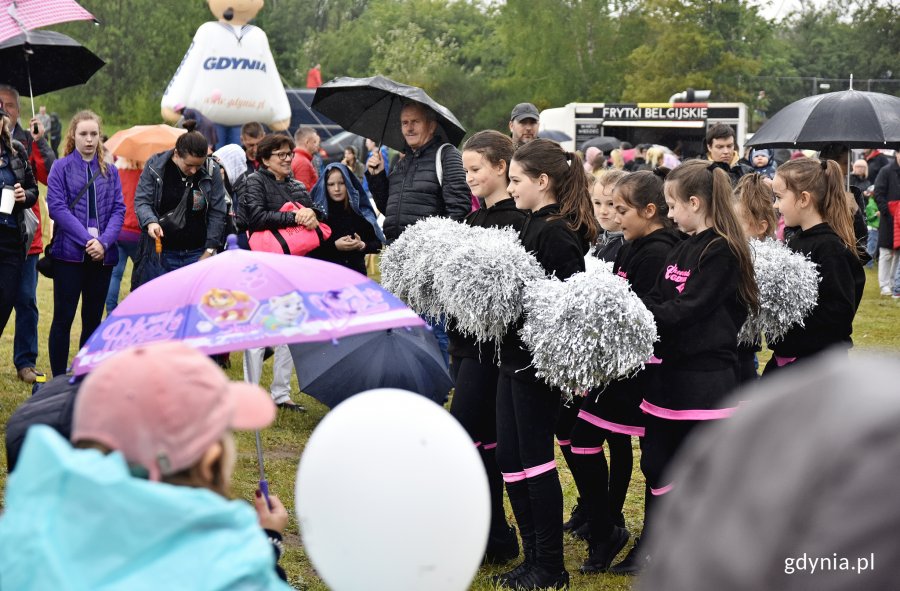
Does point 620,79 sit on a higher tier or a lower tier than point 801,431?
lower

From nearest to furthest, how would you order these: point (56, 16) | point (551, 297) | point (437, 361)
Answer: point (551, 297), point (437, 361), point (56, 16)

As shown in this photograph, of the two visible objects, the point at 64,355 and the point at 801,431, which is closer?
the point at 801,431

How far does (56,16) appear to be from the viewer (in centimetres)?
753

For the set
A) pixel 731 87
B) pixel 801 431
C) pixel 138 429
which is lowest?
pixel 731 87

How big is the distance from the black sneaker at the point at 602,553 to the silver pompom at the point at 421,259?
1287 millimetres

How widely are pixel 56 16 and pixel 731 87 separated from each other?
122ft

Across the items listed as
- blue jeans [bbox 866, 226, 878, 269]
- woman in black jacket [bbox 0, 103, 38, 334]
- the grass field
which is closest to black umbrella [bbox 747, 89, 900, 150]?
the grass field

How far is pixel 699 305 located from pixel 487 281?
0.88 m

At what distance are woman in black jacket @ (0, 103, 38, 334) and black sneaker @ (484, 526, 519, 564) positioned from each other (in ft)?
11.9

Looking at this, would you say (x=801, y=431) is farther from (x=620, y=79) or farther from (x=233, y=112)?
(x=620, y=79)

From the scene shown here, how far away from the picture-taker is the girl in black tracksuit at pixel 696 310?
445 cm

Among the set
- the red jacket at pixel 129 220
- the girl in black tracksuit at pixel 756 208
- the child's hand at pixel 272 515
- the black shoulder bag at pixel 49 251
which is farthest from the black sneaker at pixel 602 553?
the red jacket at pixel 129 220

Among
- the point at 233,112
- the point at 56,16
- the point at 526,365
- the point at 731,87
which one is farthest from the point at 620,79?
the point at 526,365

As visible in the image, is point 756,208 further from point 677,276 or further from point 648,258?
point 677,276
